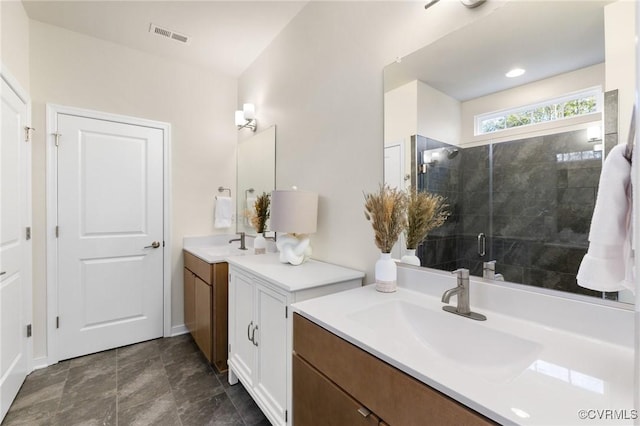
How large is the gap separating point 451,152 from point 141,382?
2533mm

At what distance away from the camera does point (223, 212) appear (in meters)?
3.13

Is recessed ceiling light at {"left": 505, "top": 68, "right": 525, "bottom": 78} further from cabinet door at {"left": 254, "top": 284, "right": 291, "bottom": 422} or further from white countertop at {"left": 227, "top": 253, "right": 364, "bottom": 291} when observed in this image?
cabinet door at {"left": 254, "top": 284, "right": 291, "bottom": 422}

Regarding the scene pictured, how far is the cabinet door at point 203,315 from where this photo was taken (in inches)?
84.9

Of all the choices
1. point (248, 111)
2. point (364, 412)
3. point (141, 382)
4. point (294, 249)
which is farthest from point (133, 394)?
point (248, 111)

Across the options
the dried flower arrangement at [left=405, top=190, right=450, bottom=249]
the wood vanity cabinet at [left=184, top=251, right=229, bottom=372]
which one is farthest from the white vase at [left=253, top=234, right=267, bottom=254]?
the dried flower arrangement at [left=405, top=190, right=450, bottom=249]

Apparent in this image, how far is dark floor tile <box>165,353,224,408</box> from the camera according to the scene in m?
1.90

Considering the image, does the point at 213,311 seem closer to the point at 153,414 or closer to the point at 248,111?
the point at 153,414

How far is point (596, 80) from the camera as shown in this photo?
0.90 meters

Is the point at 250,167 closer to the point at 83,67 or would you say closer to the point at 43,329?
the point at 83,67

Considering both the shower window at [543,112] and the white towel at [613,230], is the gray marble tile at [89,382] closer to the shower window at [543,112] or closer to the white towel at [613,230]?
the white towel at [613,230]

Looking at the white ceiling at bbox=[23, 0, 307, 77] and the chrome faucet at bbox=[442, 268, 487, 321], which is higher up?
the white ceiling at bbox=[23, 0, 307, 77]

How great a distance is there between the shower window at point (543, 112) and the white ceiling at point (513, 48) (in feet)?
0.32

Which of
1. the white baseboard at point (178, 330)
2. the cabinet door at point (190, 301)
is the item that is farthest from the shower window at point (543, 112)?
the white baseboard at point (178, 330)

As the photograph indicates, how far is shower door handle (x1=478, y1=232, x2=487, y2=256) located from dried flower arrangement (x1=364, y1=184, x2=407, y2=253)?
324 millimetres
